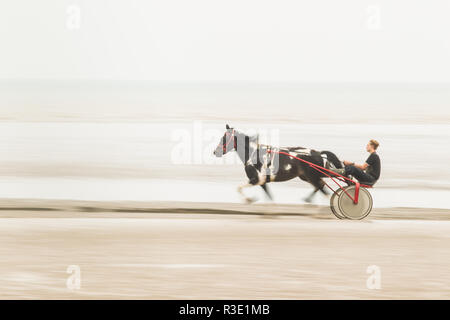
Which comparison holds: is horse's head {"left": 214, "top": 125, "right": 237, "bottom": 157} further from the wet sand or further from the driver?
the driver

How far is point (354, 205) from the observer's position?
8.38m

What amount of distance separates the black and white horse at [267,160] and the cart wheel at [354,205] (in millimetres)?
337

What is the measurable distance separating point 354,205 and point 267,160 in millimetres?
1144

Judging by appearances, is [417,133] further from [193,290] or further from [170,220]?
[193,290]

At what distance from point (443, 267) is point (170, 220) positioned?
3292mm

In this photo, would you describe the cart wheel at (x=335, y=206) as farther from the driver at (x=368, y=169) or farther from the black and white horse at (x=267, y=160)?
the driver at (x=368, y=169)

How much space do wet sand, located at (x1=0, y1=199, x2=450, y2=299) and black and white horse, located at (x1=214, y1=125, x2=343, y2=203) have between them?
1.71ft

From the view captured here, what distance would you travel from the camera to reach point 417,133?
20250 mm

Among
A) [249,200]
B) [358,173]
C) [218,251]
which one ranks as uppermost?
[358,173]

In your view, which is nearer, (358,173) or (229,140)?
(358,173)

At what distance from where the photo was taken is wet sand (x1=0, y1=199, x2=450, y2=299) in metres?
5.68

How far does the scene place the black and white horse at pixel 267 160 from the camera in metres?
8.39

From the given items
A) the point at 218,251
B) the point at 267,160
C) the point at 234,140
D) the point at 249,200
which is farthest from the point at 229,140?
the point at 218,251

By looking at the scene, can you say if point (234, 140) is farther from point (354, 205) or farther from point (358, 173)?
point (354, 205)
